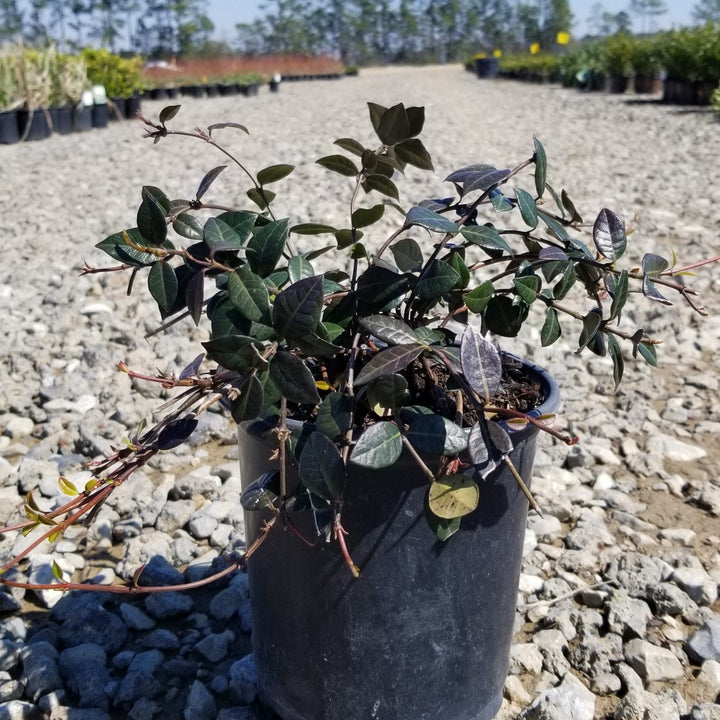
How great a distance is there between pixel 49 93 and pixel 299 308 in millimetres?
9302

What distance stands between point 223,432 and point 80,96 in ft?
27.9

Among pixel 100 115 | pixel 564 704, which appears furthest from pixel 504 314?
pixel 100 115

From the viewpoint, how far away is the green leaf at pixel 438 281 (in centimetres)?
106

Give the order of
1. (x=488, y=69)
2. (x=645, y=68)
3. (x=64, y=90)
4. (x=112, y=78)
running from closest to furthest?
(x=64, y=90), (x=112, y=78), (x=645, y=68), (x=488, y=69)

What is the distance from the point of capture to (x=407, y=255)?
1.17 meters

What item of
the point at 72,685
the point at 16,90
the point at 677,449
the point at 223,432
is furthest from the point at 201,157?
the point at 72,685

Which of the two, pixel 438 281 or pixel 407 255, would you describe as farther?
pixel 407 255

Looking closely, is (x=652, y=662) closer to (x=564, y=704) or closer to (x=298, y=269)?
(x=564, y=704)

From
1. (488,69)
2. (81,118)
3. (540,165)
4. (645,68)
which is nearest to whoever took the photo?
(540,165)

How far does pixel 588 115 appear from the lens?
10.4 m

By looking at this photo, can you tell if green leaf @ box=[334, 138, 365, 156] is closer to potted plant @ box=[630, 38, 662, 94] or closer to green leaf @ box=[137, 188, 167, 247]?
green leaf @ box=[137, 188, 167, 247]

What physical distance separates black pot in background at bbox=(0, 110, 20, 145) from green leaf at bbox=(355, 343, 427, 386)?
27.5 feet

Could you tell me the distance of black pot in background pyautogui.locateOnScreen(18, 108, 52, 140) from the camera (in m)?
8.55

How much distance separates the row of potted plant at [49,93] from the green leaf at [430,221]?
8.28 meters
